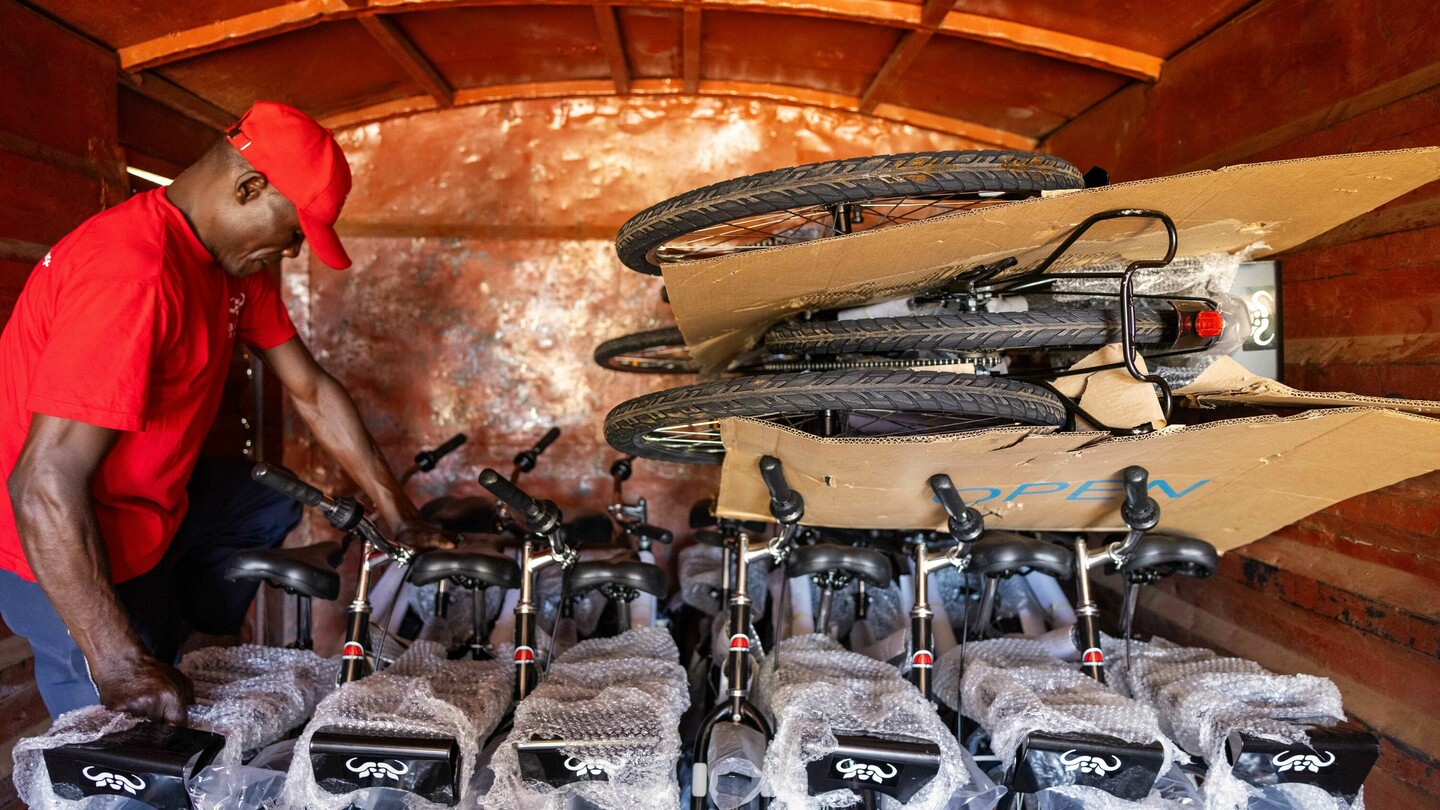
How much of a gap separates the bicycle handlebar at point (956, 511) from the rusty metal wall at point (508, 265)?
1.99 metres

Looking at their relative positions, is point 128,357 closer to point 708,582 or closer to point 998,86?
point 708,582

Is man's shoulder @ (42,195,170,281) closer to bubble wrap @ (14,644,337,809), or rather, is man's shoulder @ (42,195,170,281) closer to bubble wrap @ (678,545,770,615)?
bubble wrap @ (14,644,337,809)

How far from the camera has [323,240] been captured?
1.70m

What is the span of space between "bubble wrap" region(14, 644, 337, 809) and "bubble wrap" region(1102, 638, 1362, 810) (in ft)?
5.28

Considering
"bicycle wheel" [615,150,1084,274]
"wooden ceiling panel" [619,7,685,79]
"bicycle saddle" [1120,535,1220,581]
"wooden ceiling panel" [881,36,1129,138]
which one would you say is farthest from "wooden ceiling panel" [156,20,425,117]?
"bicycle saddle" [1120,535,1220,581]

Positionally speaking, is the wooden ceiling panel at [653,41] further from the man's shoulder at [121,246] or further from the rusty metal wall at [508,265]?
the man's shoulder at [121,246]

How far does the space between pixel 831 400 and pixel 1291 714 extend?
97 centimetres

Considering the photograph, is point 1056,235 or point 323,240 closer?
point 1056,235

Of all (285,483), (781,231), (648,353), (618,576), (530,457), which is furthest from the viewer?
(648,353)

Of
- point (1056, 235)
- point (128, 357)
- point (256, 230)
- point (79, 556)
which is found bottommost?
point (79, 556)

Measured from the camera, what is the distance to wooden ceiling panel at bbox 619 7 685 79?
259cm

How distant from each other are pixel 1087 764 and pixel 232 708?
143 cm

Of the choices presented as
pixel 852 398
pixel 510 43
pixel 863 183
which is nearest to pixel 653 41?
pixel 510 43

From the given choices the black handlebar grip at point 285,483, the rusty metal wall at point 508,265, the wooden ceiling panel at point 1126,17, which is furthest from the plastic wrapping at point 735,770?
the wooden ceiling panel at point 1126,17
